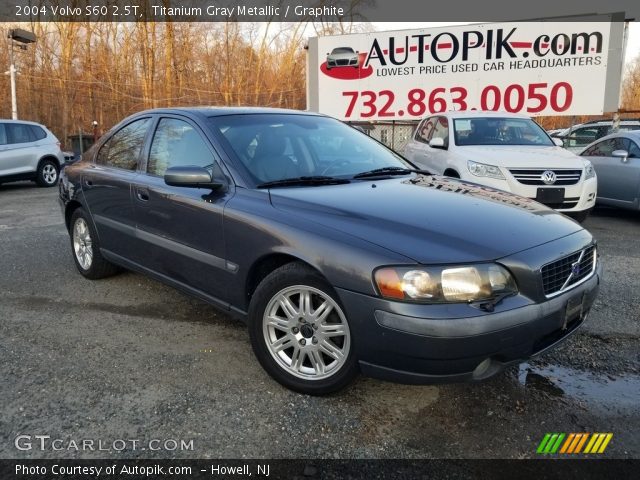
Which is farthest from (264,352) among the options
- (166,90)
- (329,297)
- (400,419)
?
(166,90)

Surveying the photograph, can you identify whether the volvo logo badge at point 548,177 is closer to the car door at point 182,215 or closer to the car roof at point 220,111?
the car roof at point 220,111

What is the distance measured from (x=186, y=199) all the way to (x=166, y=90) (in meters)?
24.0

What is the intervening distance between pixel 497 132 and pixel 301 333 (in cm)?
608

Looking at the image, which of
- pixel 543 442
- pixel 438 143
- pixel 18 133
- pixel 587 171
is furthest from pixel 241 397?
pixel 18 133

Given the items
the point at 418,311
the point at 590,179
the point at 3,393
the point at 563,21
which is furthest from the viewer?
the point at 563,21

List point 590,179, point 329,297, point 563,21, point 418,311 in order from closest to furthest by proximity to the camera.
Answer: point 418,311 < point 329,297 < point 590,179 < point 563,21

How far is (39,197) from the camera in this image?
1055 centimetres

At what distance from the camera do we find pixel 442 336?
7.02 ft

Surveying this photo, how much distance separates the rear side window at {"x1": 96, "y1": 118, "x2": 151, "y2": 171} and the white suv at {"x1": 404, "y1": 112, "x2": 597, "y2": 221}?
426cm

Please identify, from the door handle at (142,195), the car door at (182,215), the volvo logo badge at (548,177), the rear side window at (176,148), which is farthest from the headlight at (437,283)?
the volvo logo badge at (548,177)

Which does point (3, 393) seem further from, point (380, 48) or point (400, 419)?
point (380, 48)

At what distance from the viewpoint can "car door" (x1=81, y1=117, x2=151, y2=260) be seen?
150 inches

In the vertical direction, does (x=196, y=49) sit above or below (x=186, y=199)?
above

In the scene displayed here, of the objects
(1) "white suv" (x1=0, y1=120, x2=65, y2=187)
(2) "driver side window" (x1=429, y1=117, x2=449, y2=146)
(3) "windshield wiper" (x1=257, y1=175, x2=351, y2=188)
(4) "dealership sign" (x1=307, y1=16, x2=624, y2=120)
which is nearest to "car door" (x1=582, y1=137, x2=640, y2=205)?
(2) "driver side window" (x1=429, y1=117, x2=449, y2=146)
